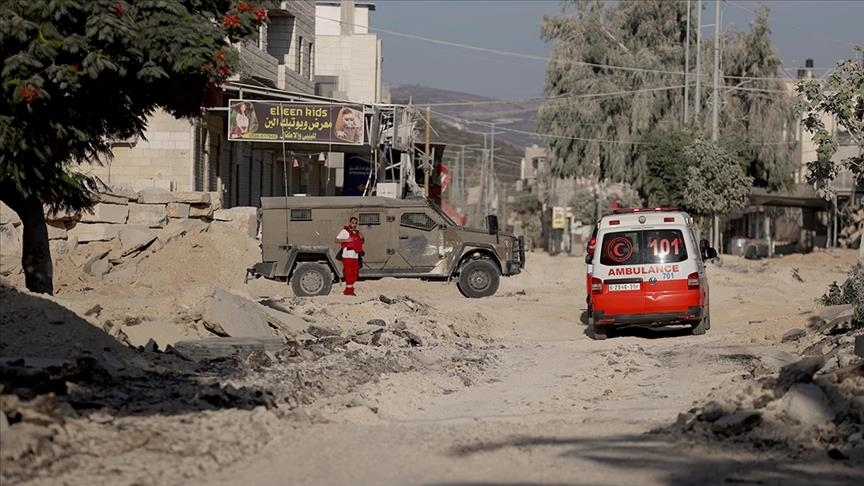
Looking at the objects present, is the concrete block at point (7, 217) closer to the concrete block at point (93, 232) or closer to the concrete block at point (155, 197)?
the concrete block at point (93, 232)

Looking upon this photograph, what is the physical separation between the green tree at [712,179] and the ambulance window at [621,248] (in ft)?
101

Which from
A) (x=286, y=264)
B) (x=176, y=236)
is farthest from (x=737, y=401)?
(x=176, y=236)

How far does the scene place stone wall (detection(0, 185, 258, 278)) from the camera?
28.7m

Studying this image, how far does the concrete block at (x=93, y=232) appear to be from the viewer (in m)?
29.9

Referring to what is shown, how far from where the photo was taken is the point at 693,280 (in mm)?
20969

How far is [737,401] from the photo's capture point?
1096 cm

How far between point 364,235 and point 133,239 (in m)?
5.95

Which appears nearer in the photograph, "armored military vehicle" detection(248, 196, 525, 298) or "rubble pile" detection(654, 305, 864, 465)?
"rubble pile" detection(654, 305, 864, 465)

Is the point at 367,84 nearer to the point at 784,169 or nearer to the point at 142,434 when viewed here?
the point at 784,169

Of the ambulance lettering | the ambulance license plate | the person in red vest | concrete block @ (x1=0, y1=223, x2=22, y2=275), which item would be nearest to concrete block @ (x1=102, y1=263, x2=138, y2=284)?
concrete block @ (x1=0, y1=223, x2=22, y2=275)

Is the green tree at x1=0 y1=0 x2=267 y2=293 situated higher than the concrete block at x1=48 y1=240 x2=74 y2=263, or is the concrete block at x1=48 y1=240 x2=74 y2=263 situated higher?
the green tree at x1=0 y1=0 x2=267 y2=293

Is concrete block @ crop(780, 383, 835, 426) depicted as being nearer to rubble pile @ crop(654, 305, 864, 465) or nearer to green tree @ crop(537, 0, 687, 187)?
rubble pile @ crop(654, 305, 864, 465)

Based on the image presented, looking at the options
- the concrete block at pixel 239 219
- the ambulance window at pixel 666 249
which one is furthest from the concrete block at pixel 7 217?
the ambulance window at pixel 666 249

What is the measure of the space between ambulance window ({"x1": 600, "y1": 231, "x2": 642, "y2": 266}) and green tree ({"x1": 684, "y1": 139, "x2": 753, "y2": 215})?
3094 cm
